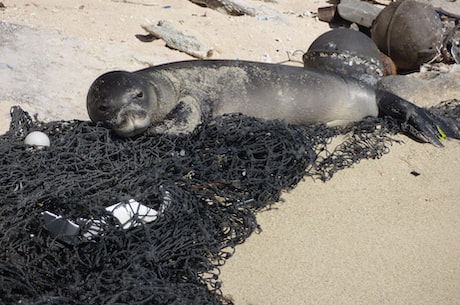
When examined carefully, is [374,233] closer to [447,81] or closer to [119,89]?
[119,89]

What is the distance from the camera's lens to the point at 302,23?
8.62m

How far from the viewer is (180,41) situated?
6910 millimetres

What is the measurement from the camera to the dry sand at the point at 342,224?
3242mm

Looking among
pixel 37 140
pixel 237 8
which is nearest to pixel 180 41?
pixel 237 8

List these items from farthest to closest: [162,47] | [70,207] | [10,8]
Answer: [10,8] → [162,47] → [70,207]

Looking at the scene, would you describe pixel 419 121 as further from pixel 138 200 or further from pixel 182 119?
pixel 138 200

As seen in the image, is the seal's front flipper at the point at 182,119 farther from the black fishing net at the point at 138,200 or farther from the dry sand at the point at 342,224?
the dry sand at the point at 342,224

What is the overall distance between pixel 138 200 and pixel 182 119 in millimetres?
1134

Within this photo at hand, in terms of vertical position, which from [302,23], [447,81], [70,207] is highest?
[70,207]

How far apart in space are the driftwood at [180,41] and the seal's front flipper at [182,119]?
2.43 metres

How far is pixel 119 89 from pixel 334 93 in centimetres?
193

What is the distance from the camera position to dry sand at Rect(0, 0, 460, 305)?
128 inches

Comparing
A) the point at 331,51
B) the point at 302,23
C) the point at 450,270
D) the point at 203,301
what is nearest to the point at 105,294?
the point at 203,301

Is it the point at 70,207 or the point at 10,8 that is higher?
the point at 70,207
